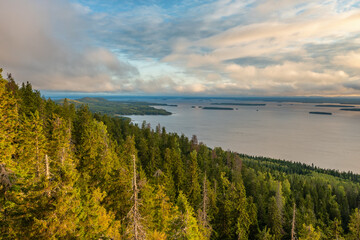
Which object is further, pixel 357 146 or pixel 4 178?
pixel 357 146

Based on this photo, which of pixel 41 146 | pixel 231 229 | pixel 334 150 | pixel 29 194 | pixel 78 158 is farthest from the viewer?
pixel 334 150

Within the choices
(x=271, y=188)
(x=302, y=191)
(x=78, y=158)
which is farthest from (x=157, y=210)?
(x=302, y=191)

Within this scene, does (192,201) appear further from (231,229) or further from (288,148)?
(288,148)

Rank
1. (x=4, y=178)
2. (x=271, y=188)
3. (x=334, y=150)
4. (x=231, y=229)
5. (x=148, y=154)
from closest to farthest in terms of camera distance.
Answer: (x=4, y=178), (x=231, y=229), (x=148, y=154), (x=271, y=188), (x=334, y=150)

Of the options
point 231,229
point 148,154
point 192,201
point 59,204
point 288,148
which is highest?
point 59,204

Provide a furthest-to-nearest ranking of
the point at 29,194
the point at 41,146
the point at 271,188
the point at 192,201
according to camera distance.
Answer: the point at 271,188, the point at 192,201, the point at 41,146, the point at 29,194

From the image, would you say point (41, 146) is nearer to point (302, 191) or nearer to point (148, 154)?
point (148, 154)

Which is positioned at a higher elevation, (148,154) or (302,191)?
(148,154)

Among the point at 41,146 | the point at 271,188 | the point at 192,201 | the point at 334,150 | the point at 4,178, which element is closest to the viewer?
the point at 4,178

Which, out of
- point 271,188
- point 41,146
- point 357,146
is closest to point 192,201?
point 41,146
